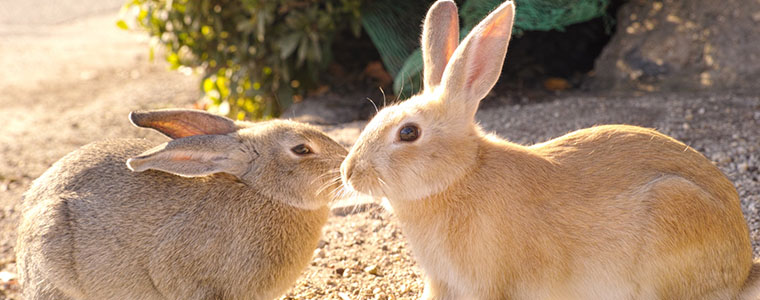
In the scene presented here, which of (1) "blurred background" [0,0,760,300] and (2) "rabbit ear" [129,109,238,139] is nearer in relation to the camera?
(2) "rabbit ear" [129,109,238,139]

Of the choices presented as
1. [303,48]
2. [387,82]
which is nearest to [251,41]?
[303,48]

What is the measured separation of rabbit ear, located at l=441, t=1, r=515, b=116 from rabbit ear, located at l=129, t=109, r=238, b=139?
1.53 m

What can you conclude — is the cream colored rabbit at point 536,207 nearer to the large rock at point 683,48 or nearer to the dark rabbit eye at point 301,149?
the dark rabbit eye at point 301,149

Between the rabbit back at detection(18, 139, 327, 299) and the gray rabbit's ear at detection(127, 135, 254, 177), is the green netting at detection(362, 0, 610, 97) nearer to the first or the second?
the gray rabbit's ear at detection(127, 135, 254, 177)

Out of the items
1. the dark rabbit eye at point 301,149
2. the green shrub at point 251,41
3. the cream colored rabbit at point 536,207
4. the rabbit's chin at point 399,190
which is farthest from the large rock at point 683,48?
the rabbit's chin at point 399,190

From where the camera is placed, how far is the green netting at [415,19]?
6.39 meters

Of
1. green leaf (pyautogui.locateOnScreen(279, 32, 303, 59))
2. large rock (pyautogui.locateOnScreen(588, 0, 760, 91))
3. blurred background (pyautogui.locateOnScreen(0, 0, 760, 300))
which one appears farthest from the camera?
green leaf (pyautogui.locateOnScreen(279, 32, 303, 59))

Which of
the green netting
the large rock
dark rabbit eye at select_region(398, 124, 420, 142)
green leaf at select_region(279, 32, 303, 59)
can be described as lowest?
the large rock

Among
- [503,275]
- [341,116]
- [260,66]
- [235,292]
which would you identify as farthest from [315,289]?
[260,66]

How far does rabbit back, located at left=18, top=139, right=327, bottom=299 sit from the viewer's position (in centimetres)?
414

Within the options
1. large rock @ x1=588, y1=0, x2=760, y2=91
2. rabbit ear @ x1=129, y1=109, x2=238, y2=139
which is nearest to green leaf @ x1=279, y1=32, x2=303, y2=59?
large rock @ x1=588, y1=0, x2=760, y2=91

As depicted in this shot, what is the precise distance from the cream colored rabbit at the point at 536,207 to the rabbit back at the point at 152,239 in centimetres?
88

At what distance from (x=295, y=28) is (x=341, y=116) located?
1041mm

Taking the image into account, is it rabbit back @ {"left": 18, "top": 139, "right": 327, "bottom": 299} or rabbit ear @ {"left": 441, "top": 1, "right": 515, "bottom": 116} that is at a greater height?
rabbit ear @ {"left": 441, "top": 1, "right": 515, "bottom": 116}
